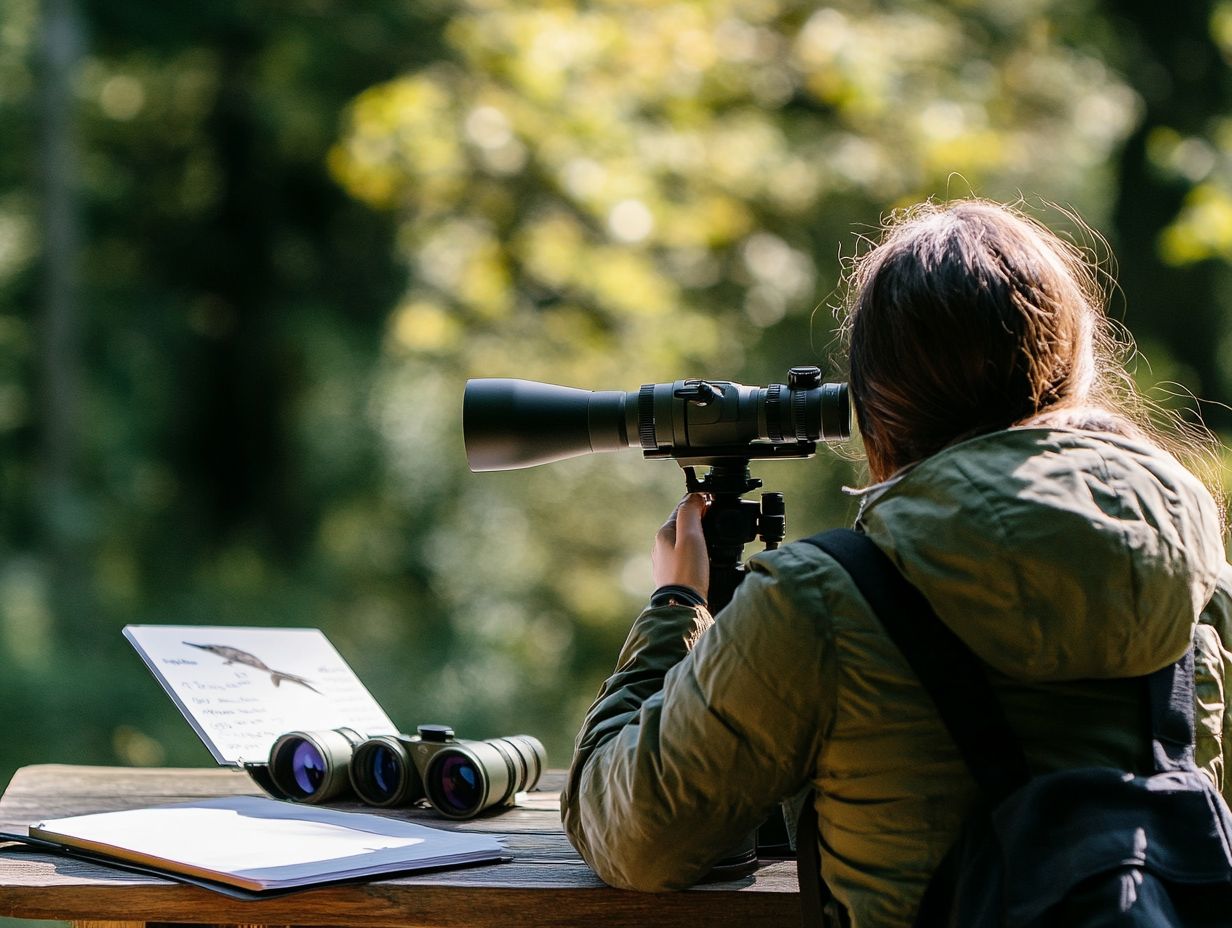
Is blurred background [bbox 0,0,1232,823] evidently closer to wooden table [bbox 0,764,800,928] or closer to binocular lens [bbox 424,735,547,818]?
binocular lens [bbox 424,735,547,818]

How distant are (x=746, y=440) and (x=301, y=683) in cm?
68

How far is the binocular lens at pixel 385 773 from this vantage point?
1439mm

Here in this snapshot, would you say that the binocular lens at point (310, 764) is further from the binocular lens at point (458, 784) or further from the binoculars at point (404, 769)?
the binocular lens at point (458, 784)

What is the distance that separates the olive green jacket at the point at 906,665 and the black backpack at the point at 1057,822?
0.01 m

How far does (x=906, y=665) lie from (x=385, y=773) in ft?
2.38

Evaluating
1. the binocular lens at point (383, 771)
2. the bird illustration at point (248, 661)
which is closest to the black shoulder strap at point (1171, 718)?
the binocular lens at point (383, 771)

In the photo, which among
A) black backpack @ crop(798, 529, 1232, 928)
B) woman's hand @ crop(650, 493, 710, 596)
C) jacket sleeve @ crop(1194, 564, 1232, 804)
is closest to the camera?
black backpack @ crop(798, 529, 1232, 928)

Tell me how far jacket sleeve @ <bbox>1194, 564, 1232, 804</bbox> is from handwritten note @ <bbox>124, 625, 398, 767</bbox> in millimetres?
886

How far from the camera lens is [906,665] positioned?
0.95m

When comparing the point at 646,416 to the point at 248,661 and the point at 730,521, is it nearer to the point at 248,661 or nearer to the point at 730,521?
the point at 730,521

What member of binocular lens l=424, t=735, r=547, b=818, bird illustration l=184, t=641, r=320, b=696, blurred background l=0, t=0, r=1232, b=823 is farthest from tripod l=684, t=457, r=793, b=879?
blurred background l=0, t=0, r=1232, b=823

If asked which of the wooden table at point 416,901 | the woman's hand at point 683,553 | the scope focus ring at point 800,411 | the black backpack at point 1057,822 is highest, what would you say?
the scope focus ring at point 800,411

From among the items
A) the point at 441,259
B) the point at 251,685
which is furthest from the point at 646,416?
the point at 441,259

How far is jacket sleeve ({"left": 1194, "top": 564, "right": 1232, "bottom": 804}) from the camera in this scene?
108 cm
